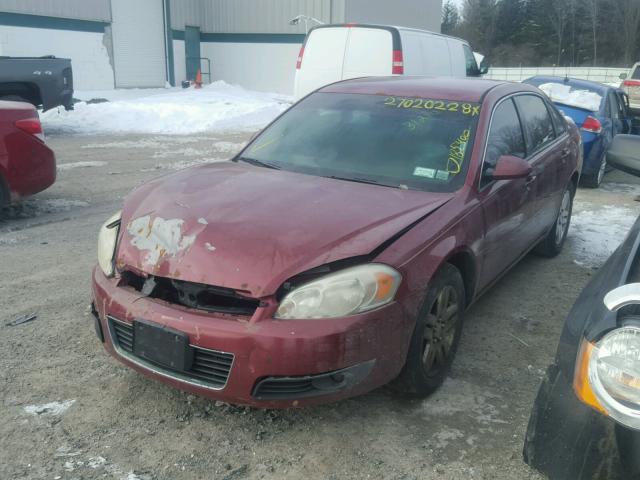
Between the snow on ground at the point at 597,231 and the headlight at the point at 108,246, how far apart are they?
4.19 metres

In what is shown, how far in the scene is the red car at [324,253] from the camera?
102 inches

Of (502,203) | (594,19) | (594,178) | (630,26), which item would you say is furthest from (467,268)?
(594,19)

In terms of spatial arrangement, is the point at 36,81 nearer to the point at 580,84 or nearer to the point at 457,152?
the point at 580,84

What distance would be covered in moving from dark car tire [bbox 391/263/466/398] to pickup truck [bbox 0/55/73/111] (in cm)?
1031

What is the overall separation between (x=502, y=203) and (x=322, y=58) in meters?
7.00

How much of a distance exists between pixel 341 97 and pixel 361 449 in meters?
2.48

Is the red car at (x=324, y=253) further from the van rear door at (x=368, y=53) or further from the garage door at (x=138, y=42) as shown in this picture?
the garage door at (x=138, y=42)

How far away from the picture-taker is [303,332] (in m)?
2.52

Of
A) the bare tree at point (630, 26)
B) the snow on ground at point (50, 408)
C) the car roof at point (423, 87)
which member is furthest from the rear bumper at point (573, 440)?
the bare tree at point (630, 26)

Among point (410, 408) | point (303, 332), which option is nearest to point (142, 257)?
point (303, 332)

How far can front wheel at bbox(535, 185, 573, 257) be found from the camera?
545 centimetres

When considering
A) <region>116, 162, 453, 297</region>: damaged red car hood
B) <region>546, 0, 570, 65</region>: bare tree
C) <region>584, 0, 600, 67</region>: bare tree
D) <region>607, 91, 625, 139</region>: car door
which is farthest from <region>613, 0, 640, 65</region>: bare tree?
<region>116, 162, 453, 297</region>: damaged red car hood

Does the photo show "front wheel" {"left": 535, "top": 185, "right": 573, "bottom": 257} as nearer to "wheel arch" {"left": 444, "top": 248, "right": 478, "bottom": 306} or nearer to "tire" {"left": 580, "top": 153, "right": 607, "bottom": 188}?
"wheel arch" {"left": 444, "top": 248, "right": 478, "bottom": 306}

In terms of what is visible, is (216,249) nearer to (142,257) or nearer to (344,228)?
(142,257)
